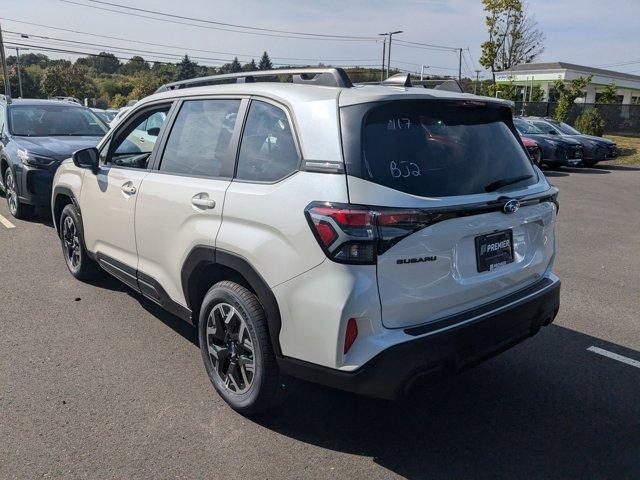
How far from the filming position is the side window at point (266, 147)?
2994mm

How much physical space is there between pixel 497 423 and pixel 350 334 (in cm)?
130

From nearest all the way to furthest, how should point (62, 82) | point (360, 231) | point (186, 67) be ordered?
1. point (360, 231)
2. point (62, 82)
3. point (186, 67)

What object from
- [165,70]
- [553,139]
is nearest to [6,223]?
[553,139]

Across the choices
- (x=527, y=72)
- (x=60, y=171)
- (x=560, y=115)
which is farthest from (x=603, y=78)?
(x=60, y=171)

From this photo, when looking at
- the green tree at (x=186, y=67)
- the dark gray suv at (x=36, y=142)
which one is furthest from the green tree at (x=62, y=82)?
the dark gray suv at (x=36, y=142)

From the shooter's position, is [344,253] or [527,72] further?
[527,72]

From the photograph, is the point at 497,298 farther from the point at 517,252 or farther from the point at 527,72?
the point at 527,72

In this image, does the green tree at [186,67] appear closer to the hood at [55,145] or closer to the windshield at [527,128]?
the windshield at [527,128]

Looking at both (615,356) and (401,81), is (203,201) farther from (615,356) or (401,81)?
(615,356)

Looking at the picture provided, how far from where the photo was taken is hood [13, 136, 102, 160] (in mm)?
7859

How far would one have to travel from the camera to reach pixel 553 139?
58.3 feet

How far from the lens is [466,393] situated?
12.1ft

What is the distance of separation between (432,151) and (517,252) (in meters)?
0.79

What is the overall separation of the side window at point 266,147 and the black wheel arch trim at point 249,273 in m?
A: 0.45
